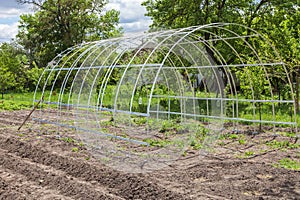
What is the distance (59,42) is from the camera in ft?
82.3

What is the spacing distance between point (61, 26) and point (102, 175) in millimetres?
19974

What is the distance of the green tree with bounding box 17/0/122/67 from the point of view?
2381 centimetres

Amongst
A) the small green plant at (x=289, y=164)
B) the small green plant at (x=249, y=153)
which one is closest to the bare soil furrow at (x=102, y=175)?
the small green plant at (x=289, y=164)

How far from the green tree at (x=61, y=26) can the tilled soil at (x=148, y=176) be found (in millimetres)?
16859

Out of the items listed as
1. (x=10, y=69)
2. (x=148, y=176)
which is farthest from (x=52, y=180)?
(x=10, y=69)

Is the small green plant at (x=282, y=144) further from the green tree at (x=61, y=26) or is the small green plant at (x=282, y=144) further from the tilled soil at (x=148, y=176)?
the green tree at (x=61, y=26)

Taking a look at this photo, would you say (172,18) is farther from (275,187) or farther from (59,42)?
(59,42)

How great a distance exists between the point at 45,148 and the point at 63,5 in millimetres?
17164

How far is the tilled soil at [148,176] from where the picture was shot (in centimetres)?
530

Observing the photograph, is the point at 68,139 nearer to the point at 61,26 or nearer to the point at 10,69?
the point at 10,69

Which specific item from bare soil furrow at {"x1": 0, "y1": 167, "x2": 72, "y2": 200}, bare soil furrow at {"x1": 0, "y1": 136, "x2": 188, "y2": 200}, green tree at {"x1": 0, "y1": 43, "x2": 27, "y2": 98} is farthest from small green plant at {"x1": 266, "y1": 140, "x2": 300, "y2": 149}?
green tree at {"x1": 0, "y1": 43, "x2": 27, "y2": 98}

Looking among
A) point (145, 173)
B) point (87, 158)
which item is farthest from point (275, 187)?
point (87, 158)

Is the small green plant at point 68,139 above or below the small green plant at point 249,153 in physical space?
above

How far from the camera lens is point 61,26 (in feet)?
80.2
